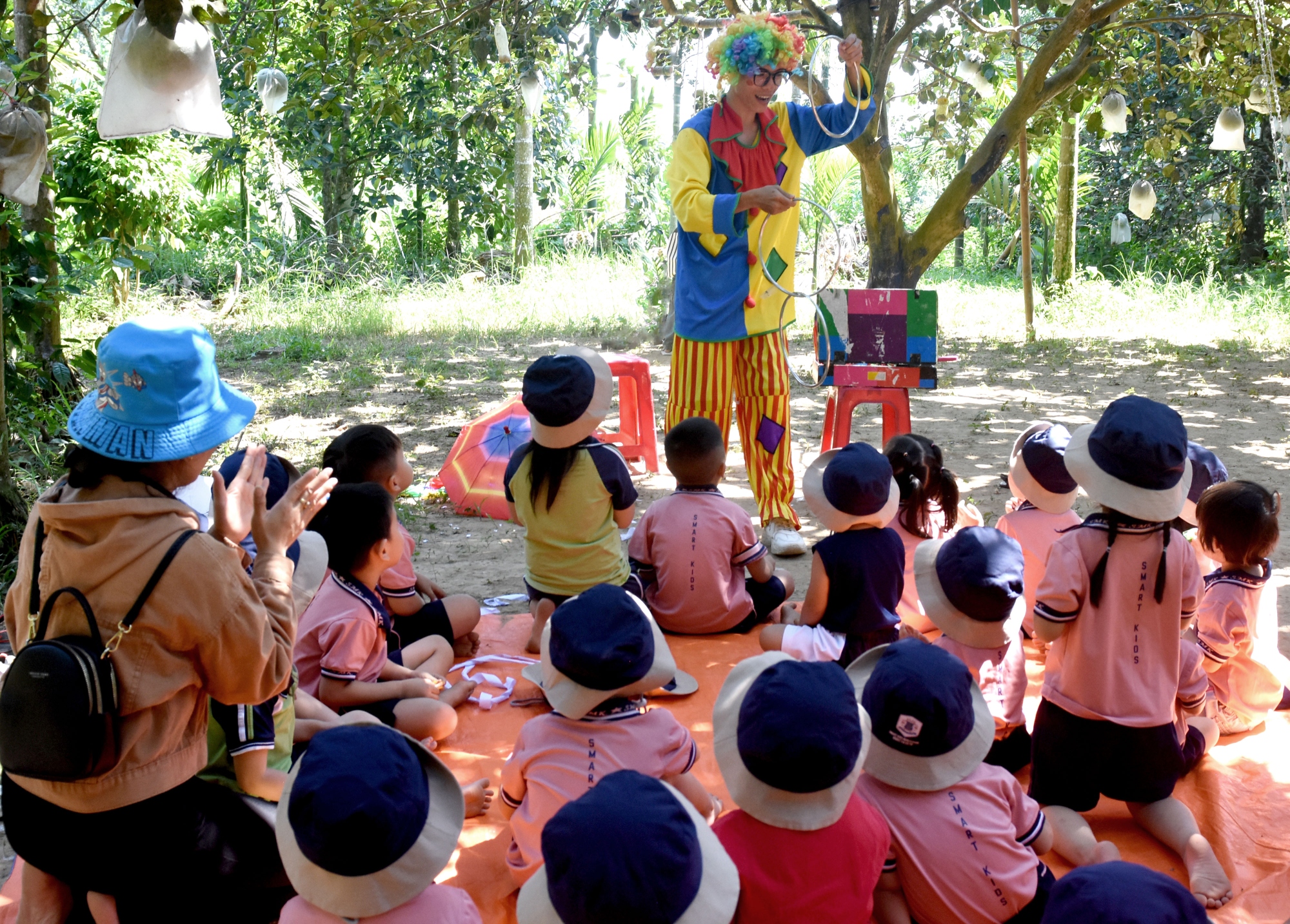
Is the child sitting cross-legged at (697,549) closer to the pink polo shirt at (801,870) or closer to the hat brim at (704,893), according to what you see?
the pink polo shirt at (801,870)

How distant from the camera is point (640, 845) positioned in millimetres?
1304

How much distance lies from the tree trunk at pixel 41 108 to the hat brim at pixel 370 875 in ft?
9.90

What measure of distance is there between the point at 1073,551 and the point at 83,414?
6.43ft

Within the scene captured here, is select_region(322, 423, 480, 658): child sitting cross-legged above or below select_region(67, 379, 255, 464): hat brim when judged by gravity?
below

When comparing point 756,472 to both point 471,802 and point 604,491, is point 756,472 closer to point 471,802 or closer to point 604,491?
point 604,491

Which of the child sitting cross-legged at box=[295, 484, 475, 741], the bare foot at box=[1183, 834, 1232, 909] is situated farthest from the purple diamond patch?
the bare foot at box=[1183, 834, 1232, 909]

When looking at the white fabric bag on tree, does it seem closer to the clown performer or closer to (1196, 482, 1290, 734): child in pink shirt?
the clown performer

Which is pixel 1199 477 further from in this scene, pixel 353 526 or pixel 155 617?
pixel 155 617

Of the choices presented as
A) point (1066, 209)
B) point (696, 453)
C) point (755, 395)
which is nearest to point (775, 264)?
point (755, 395)

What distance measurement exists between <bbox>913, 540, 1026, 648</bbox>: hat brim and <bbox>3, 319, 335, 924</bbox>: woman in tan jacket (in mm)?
1408

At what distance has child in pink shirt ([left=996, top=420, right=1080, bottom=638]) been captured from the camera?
3102mm

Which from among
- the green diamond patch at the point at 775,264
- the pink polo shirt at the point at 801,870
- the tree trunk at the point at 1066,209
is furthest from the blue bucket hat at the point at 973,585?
the tree trunk at the point at 1066,209

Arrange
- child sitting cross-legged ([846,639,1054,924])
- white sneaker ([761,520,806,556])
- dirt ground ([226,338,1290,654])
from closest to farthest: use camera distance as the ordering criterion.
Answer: child sitting cross-legged ([846,639,1054,924]) → white sneaker ([761,520,806,556]) → dirt ground ([226,338,1290,654])

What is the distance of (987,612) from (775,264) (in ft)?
7.21
